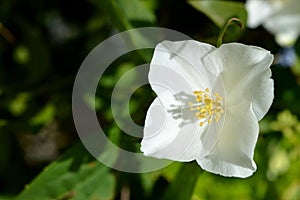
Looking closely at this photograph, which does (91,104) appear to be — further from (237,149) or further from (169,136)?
(237,149)

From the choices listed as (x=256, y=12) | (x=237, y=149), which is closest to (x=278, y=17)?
(x=256, y=12)

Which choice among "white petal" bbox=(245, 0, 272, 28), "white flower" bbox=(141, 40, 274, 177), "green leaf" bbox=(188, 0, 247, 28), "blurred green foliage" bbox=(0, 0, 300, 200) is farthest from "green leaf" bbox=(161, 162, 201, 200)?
"white petal" bbox=(245, 0, 272, 28)

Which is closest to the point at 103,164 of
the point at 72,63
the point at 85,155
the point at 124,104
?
the point at 85,155

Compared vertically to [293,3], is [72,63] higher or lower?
lower

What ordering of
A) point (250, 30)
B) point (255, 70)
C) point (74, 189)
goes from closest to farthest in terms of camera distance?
point (255, 70), point (74, 189), point (250, 30)

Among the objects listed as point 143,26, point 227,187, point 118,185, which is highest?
point 143,26

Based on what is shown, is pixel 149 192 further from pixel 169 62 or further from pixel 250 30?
pixel 250 30

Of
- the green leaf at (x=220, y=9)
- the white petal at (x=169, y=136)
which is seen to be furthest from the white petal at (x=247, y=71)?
the green leaf at (x=220, y=9)
